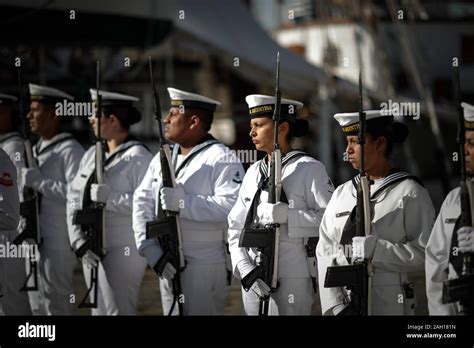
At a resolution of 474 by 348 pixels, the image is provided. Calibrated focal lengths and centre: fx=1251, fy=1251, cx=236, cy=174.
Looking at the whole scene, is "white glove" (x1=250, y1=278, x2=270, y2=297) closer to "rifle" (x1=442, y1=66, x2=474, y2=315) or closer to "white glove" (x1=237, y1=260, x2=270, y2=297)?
"white glove" (x1=237, y1=260, x2=270, y2=297)

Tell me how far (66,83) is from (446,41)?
5243mm

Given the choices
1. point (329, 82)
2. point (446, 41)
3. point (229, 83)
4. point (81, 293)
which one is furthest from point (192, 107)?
point (229, 83)

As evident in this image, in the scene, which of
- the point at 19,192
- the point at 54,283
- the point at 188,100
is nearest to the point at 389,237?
the point at 188,100

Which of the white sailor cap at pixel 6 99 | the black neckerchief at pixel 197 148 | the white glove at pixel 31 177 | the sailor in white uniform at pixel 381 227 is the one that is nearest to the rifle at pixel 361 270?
the sailor in white uniform at pixel 381 227

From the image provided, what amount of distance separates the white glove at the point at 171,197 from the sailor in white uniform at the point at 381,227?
99 centimetres

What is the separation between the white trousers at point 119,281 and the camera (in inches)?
308

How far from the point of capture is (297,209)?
673 centimetres

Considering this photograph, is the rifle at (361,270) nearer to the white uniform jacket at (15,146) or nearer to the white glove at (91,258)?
the white glove at (91,258)

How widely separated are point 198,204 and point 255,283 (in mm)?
762

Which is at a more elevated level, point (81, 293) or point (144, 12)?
point (144, 12)

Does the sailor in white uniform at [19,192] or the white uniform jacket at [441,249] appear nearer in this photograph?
the white uniform jacket at [441,249]

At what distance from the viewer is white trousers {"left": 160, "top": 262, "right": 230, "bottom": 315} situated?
23.8ft

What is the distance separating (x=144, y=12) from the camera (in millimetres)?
11453
